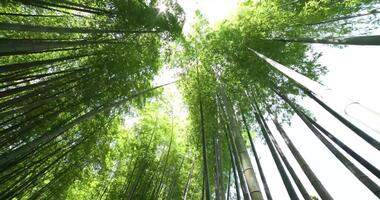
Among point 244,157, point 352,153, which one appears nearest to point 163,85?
point 244,157

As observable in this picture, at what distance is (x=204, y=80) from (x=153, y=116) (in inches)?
83.7

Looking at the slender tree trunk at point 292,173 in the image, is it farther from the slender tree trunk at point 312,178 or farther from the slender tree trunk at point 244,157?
the slender tree trunk at point 244,157

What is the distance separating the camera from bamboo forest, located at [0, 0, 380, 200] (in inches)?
171

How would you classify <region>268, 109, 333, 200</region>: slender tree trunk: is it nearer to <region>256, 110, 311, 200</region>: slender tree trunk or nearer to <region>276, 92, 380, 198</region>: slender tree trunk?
<region>256, 110, 311, 200</region>: slender tree trunk

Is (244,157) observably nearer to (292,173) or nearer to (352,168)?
(292,173)

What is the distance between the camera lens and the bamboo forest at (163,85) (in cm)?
434

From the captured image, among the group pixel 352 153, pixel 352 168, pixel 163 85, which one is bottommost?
pixel 352 168

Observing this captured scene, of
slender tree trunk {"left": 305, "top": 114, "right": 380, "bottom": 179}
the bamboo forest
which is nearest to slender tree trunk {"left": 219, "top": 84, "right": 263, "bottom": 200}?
the bamboo forest

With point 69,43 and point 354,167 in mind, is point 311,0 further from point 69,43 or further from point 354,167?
point 69,43

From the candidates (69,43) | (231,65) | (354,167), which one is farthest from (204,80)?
(354,167)

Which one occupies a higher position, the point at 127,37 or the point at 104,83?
the point at 127,37

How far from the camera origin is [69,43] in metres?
3.70

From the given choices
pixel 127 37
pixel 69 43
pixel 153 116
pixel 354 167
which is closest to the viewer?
pixel 354 167

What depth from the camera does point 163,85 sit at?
605 centimetres
